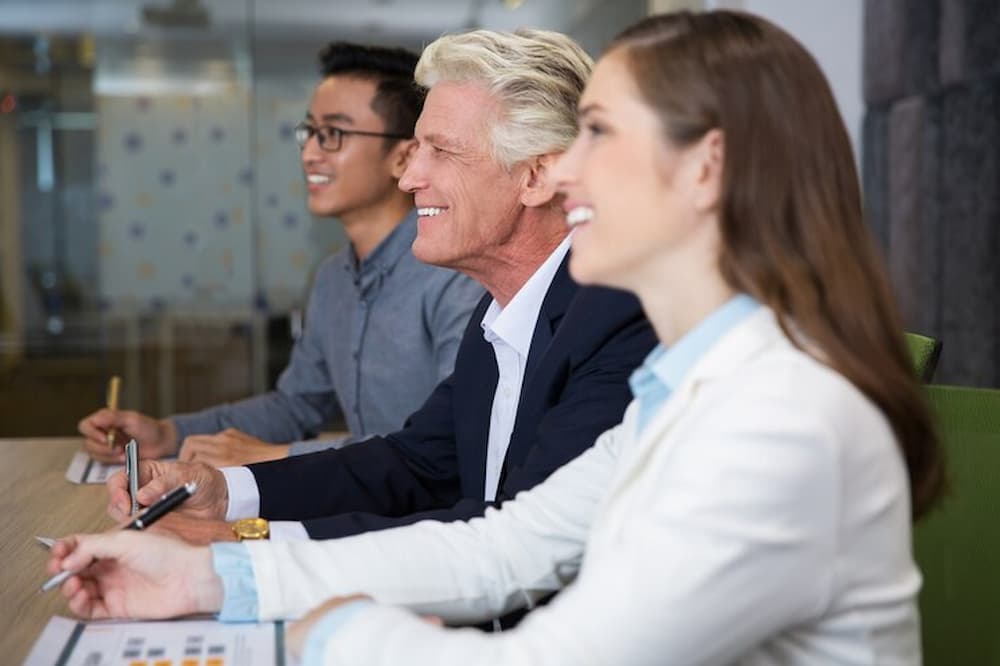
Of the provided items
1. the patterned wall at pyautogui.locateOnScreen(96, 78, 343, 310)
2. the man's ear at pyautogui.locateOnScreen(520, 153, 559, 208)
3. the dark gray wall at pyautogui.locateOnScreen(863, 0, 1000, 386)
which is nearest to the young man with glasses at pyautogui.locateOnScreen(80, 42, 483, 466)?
the man's ear at pyautogui.locateOnScreen(520, 153, 559, 208)

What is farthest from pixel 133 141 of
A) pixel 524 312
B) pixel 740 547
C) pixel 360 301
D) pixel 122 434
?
pixel 740 547

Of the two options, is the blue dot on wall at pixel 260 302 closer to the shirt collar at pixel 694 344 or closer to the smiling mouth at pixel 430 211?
the smiling mouth at pixel 430 211

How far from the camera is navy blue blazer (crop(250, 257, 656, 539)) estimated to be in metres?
1.72

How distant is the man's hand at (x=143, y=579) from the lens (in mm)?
1403

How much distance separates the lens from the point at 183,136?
5531mm

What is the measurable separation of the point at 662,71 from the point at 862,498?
Answer: 16.3 inches

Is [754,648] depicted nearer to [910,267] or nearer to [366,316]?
[366,316]

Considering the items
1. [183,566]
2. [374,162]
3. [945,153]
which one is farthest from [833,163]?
[945,153]

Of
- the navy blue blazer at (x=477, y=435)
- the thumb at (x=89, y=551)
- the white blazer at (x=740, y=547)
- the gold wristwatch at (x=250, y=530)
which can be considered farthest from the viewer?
the navy blue blazer at (x=477, y=435)

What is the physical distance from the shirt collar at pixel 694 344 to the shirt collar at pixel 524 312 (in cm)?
81

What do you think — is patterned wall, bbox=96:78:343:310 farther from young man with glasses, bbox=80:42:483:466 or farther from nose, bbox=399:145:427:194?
nose, bbox=399:145:427:194

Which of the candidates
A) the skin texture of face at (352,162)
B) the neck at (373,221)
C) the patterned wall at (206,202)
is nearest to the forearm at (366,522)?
the neck at (373,221)

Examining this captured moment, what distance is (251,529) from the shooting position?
1.63 meters

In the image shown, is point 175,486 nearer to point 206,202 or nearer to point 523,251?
point 523,251
